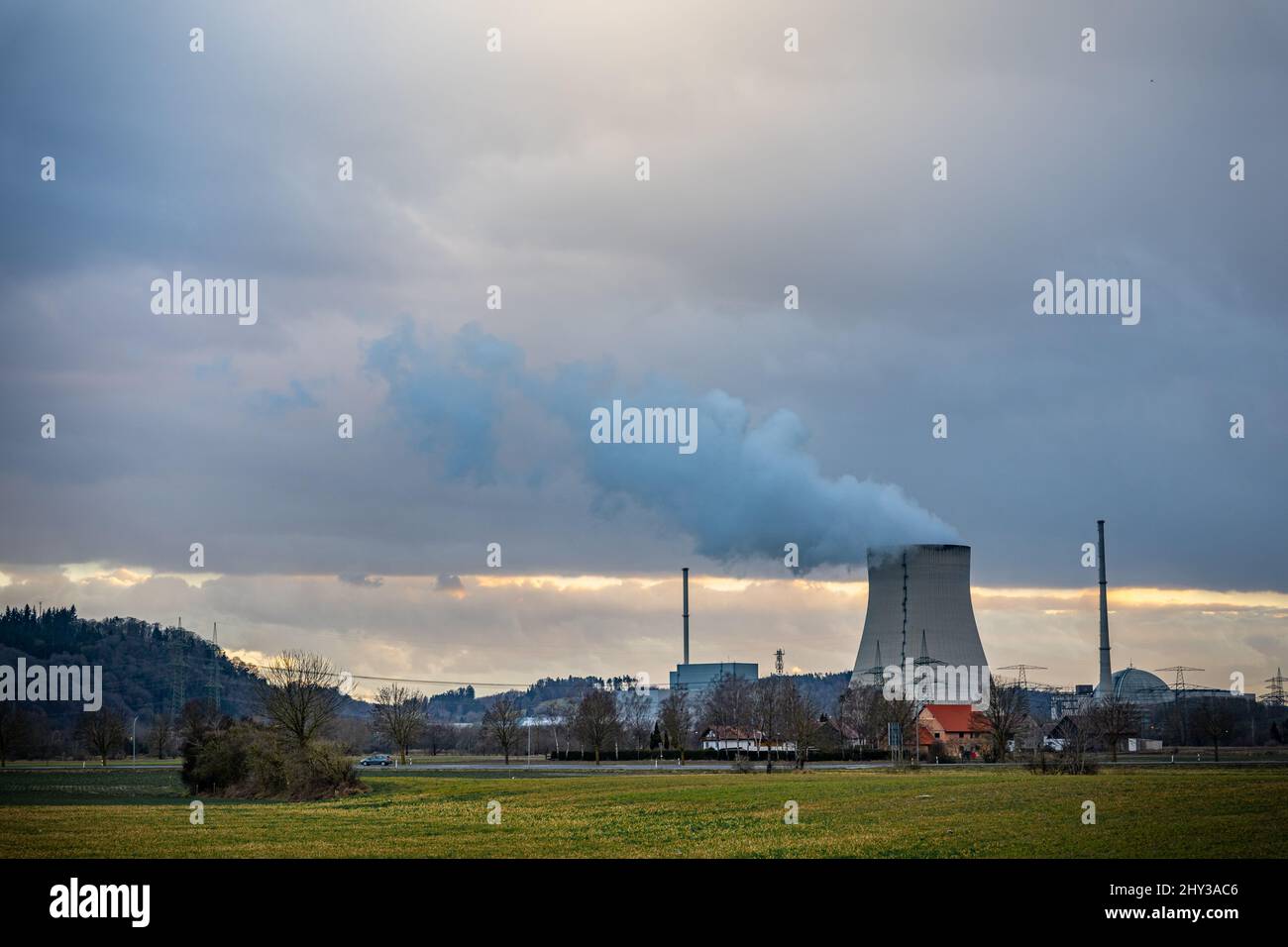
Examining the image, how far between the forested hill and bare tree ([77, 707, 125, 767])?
117 ft

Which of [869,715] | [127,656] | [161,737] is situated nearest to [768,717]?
[869,715]

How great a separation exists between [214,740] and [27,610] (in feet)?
538

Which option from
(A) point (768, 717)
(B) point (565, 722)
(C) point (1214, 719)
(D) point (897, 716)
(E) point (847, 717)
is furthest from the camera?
(B) point (565, 722)

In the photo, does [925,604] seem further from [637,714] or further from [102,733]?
[102,733]

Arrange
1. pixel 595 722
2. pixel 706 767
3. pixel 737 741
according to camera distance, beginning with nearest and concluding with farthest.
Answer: pixel 706 767 → pixel 595 722 → pixel 737 741

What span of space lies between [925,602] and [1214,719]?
31370 millimetres

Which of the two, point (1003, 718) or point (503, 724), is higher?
point (1003, 718)

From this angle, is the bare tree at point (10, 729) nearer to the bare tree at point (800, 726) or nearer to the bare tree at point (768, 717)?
the bare tree at point (768, 717)

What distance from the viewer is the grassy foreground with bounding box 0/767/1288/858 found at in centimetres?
2225

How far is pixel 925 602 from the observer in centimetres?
7444

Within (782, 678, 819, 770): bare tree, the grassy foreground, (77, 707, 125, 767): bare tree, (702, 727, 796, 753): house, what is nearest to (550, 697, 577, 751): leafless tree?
(702, 727, 796, 753): house
